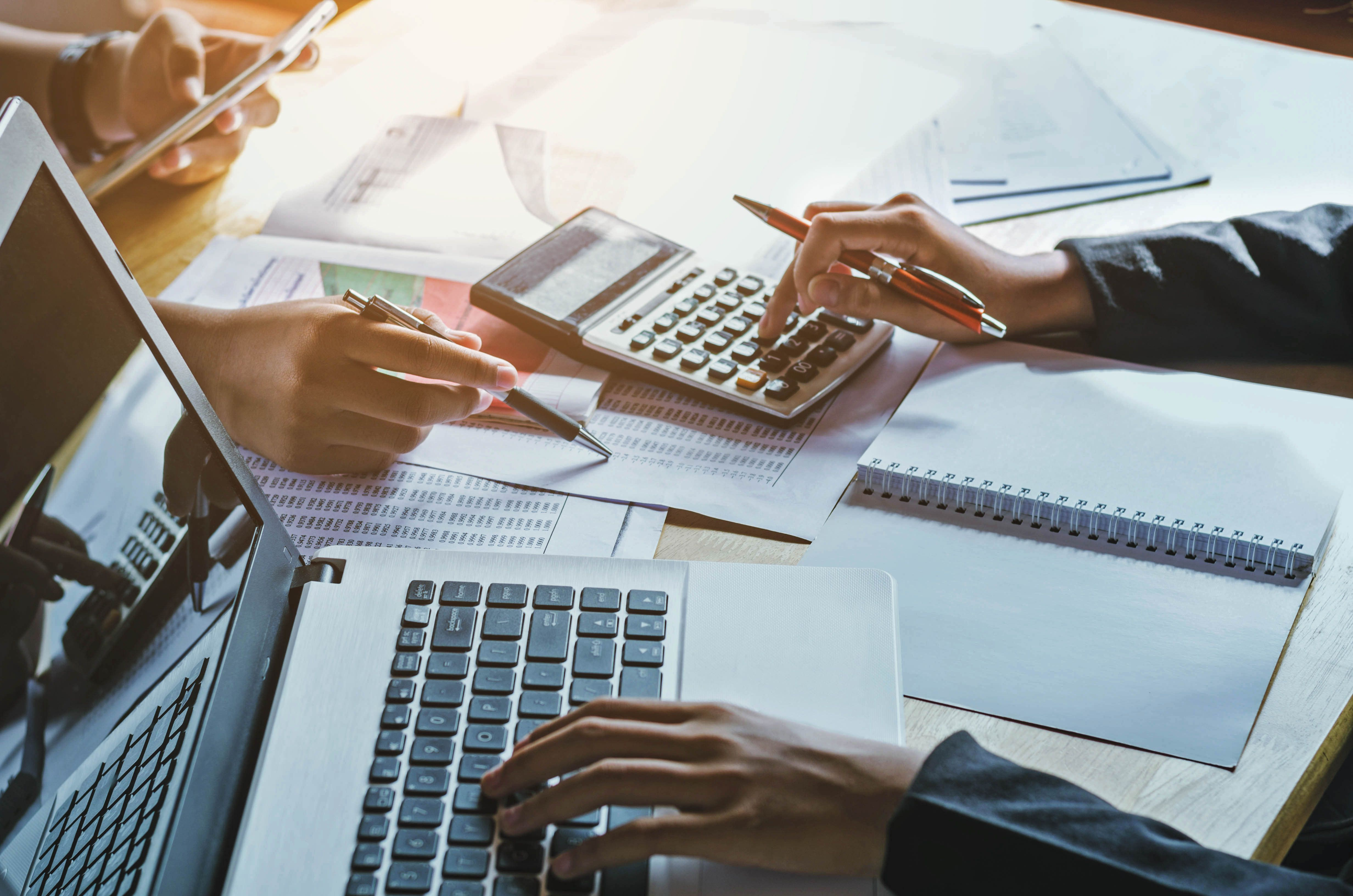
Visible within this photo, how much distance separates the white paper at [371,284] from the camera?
72 cm

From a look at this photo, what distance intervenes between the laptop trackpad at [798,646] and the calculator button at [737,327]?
245 millimetres

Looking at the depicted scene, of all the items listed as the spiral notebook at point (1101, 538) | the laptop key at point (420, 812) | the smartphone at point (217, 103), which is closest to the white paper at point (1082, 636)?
the spiral notebook at point (1101, 538)

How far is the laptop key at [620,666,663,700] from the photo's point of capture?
466 mm

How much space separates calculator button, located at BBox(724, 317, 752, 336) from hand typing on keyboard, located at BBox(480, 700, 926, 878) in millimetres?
341

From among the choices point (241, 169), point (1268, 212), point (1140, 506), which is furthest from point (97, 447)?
point (1268, 212)

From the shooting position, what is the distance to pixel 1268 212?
2.50 feet

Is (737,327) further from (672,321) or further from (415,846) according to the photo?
(415,846)

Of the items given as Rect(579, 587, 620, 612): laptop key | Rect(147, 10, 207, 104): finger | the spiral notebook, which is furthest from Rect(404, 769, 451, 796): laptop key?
Rect(147, 10, 207, 104): finger

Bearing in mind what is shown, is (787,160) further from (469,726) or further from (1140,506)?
(469,726)

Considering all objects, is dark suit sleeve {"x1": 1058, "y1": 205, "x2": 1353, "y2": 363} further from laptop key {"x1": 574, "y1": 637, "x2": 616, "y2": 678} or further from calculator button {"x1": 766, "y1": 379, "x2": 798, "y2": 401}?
laptop key {"x1": 574, "y1": 637, "x2": 616, "y2": 678}

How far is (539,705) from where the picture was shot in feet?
1.52

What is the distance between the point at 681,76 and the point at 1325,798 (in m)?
0.87

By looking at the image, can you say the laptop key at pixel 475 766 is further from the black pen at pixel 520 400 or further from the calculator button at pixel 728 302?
the calculator button at pixel 728 302

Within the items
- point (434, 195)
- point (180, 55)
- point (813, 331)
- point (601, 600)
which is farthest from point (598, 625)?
point (180, 55)
